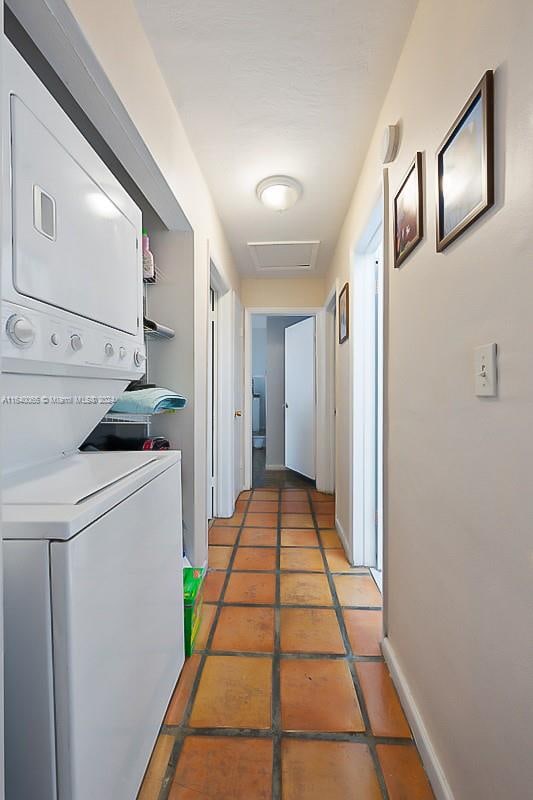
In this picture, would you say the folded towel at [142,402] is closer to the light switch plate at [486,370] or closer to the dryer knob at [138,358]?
the dryer knob at [138,358]

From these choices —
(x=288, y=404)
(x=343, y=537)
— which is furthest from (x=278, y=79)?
(x=288, y=404)

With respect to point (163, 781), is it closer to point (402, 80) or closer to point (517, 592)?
point (517, 592)

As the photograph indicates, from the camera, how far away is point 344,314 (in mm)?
2863

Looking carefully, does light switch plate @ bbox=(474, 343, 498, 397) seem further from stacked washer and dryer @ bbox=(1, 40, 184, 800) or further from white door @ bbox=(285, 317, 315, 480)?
white door @ bbox=(285, 317, 315, 480)

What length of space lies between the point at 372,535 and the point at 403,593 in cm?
110

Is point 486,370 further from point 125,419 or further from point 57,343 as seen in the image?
point 125,419

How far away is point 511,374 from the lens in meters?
0.78

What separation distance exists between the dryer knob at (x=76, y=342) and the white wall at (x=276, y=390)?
181 inches

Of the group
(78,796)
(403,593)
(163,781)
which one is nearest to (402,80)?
(403,593)

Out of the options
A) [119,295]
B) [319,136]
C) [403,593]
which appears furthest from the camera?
[319,136]

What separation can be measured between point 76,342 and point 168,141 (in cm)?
118

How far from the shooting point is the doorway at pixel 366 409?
2.50 m

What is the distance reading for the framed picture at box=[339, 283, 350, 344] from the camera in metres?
2.74

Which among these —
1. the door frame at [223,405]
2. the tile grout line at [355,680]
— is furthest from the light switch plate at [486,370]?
the door frame at [223,405]
